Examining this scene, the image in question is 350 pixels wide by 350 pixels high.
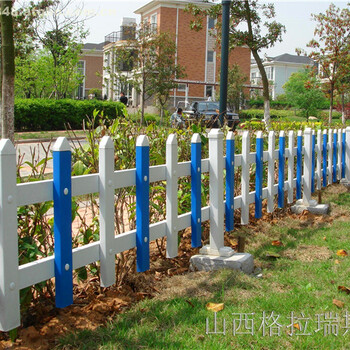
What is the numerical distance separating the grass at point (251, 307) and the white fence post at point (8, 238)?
40 cm

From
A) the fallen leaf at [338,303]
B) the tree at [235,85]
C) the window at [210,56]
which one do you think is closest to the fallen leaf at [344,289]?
the fallen leaf at [338,303]

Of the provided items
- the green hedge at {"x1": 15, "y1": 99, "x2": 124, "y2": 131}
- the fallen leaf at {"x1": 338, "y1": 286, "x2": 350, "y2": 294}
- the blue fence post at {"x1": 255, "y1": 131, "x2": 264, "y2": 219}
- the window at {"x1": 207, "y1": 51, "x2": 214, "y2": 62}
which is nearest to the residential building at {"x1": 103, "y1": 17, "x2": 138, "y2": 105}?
the green hedge at {"x1": 15, "y1": 99, "x2": 124, "y2": 131}

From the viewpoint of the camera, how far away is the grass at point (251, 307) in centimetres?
293

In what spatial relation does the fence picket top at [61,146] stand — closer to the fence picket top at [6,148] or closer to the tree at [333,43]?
the fence picket top at [6,148]

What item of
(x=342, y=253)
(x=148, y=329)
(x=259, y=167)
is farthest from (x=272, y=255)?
(x=148, y=329)

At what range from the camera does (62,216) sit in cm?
292

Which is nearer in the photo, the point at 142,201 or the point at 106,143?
the point at 106,143

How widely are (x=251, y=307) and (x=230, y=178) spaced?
1.73 metres

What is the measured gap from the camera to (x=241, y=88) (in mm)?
43844

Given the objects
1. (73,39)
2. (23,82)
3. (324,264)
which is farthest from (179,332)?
(23,82)

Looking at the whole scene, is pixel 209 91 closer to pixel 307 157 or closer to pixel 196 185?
pixel 307 157

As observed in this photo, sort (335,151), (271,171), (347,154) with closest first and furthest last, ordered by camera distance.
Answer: (271,171)
(335,151)
(347,154)

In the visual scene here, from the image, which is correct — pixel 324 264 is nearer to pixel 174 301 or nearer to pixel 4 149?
pixel 174 301

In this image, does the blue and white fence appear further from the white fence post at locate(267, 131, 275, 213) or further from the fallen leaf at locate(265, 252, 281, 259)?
the fallen leaf at locate(265, 252, 281, 259)
